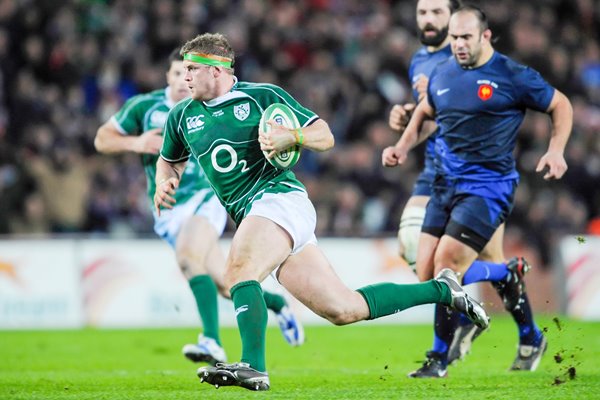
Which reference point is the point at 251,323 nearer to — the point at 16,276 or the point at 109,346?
the point at 109,346

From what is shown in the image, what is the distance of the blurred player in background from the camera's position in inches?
334

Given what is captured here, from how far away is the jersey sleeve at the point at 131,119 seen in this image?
10133 mm

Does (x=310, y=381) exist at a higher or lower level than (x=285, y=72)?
lower

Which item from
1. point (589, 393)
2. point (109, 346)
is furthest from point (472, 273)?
point (109, 346)

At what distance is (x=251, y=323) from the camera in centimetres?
673

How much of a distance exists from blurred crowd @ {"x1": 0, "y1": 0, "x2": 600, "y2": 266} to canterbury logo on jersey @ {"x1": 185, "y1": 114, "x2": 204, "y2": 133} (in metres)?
10.0

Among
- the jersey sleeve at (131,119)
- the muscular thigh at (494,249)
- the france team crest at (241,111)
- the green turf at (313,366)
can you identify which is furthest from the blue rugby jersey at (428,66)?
the jersey sleeve at (131,119)

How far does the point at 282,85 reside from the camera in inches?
755

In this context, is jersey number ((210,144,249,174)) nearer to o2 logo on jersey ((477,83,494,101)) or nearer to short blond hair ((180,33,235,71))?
short blond hair ((180,33,235,71))

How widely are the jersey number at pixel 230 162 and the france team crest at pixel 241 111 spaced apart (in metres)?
0.21

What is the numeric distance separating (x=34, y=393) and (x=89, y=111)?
37.1ft

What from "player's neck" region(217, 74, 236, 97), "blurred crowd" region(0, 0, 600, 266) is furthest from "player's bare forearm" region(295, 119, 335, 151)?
"blurred crowd" region(0, 0, 600, 266)

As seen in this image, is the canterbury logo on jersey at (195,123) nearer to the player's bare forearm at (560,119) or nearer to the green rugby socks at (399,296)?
the green rugby socks at (399,296)

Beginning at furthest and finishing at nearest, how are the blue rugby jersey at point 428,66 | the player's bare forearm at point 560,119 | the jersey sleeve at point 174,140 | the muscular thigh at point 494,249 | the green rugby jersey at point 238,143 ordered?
the blue rugby jersey at point 428,66
the muscular thigh at point 494,249
the player's bare forearm at point 560,119
the jersey sleeve at point 174,140
the green rugby jersey at point 238,143
